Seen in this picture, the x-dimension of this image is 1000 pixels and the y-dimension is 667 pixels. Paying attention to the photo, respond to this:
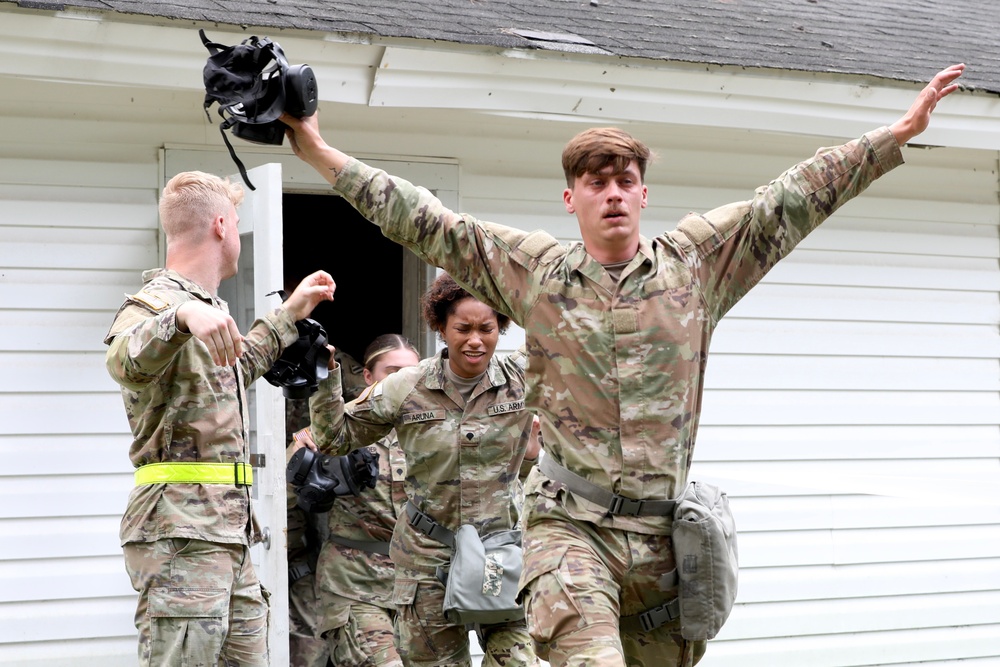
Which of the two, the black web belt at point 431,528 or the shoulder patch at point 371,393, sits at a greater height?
the shoulder patch at point 371,393

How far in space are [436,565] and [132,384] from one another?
1.58 m

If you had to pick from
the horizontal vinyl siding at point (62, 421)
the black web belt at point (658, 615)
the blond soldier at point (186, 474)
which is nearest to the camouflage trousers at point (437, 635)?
the blond soldier at point (186, 474)

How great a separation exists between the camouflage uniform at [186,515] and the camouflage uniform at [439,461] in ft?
2.31

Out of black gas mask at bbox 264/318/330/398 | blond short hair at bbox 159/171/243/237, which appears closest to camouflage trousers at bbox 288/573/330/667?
black gas mask at bbox 264/318/330/398

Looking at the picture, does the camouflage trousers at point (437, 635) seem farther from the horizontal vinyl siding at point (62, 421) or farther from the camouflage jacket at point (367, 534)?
the horizontal vinyl siding at point (62, 421)

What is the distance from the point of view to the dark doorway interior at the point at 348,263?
10.7 meters

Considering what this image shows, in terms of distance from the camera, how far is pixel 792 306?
26.3ft

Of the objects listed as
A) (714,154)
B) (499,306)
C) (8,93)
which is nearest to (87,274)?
(8,93)

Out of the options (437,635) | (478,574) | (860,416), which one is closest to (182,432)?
(478,574)

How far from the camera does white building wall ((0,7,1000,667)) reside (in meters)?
6.36

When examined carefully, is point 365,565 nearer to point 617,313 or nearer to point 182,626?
point 182,626

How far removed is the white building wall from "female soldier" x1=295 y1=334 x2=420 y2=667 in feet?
3.39

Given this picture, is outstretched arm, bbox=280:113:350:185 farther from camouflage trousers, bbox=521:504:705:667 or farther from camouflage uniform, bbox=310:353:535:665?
camouflage uniform, bbox=310:353:535:665

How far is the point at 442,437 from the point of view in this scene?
5562mm
